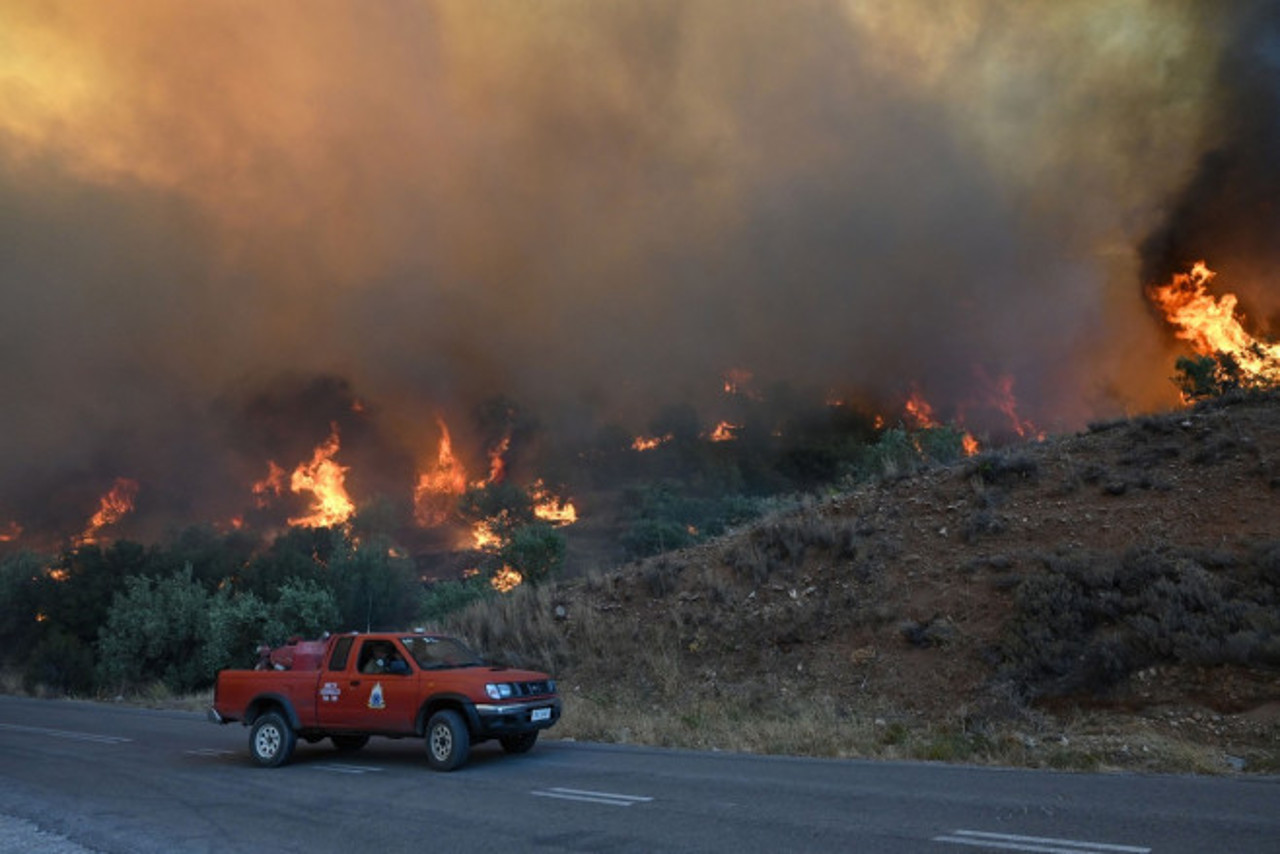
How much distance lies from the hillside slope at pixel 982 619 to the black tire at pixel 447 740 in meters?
4.63

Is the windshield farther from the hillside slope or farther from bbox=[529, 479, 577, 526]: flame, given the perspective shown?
bbox=[529, 479, 577, 526]: flame

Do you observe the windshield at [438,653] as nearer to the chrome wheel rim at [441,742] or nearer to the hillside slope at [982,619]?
the chrome wheel rim at [441,742]

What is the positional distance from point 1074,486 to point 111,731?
23553mm

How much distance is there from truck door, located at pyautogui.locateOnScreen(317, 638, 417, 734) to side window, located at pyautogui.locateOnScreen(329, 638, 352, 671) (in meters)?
0.02

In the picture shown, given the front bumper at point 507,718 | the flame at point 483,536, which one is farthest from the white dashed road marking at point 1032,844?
the flame at point 483,536

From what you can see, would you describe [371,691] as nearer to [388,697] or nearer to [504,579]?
[388,697]

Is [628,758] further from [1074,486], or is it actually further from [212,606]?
[212,606]

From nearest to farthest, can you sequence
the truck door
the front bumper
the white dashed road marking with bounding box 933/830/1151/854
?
the white dashed road marking with bounding box 933/830/1151/854, the front bumper, the truck door

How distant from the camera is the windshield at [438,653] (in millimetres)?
12789

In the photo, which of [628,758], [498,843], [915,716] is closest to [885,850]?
[498,843]

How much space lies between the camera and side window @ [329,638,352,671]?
42.7 ft

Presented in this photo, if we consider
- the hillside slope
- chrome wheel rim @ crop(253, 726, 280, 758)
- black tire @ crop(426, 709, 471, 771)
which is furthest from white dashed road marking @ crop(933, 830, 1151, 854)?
chrome wheel rim @ crop(253, 726, 280, 758)

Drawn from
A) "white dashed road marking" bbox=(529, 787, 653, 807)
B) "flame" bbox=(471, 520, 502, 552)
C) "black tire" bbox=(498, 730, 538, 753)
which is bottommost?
"white dashed road marking" bbox=(529, 787, 653, 807)

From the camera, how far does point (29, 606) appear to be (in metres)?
50.0
